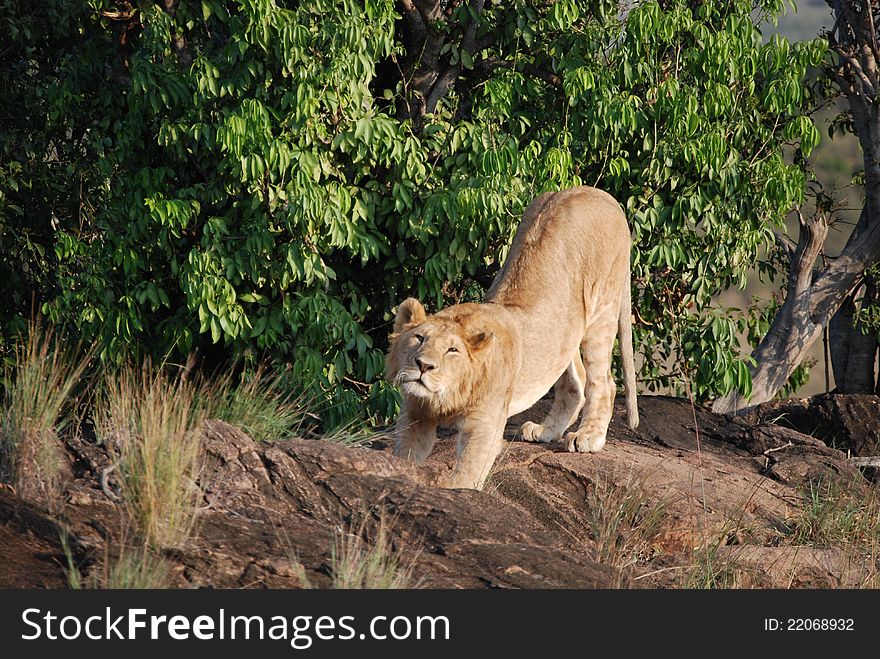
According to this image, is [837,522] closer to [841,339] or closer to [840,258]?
[840,258]

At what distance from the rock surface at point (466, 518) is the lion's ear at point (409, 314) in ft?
2.49

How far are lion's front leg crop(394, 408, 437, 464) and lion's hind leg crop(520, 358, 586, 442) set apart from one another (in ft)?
5.16

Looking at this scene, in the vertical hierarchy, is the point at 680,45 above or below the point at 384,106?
above

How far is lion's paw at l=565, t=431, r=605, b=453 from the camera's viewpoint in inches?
305

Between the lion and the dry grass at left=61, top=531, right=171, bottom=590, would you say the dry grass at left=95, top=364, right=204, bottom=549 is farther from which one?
the lion

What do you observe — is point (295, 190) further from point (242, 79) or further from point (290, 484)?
point (290, 484)

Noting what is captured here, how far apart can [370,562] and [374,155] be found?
15.4 feet

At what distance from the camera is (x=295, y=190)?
Answer: 821 centimetres

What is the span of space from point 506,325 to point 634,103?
3.03m

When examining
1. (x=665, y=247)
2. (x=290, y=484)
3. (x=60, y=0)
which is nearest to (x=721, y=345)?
(x=665, y=247)

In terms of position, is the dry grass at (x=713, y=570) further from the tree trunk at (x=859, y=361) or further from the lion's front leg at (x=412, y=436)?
the tree trunk at (x=859, y=361)

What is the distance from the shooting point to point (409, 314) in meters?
6.54

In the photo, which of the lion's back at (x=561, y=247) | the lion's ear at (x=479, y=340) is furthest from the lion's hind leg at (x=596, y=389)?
the lion's ear at (x=479, y=340)

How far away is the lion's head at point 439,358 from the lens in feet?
20.3
